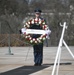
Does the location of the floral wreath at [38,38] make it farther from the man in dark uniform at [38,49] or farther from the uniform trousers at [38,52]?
the uniform trousers at [38,52]

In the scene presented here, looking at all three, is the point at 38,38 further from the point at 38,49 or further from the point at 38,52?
the point at 38,52

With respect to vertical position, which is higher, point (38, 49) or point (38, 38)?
point (38, 38)

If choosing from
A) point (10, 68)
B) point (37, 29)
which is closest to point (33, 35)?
point (37, 29)

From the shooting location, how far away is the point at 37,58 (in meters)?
12.0

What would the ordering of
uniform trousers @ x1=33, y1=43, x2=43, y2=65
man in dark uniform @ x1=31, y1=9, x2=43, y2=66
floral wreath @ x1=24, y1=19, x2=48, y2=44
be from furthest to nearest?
uniform trousers @ x1=33, y1=43, x2=43, y2=65, man in dark uniform @ x1=31, y1=9, x2=43, y2=66, floral wreath @ x1=24, y1=19, x2=48, y2=44

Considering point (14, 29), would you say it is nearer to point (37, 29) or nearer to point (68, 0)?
point (68, 0)

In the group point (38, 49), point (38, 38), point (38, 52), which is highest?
point (38, 38)

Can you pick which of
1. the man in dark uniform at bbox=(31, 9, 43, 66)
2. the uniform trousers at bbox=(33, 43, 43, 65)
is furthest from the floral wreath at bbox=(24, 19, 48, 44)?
the uniform trousers at bbox=(33, 43, 43, 65)

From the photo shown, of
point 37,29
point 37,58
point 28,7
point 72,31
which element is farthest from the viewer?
point 28,7

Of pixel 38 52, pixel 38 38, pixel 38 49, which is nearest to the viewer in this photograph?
pixel 38 38

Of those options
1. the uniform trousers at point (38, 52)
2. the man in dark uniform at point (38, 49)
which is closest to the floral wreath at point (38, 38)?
the man in dark uniform at point (38, 49)

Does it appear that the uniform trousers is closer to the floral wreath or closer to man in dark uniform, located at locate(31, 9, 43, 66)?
man in dark uniform, located at locate(31, 9, 43, 66)

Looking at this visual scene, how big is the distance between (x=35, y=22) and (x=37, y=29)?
43 cm

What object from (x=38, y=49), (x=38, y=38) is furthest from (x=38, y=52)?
(x=38, y=38)
